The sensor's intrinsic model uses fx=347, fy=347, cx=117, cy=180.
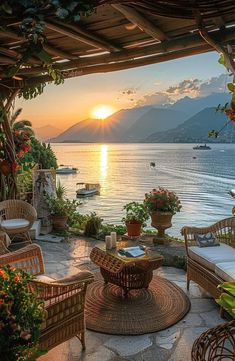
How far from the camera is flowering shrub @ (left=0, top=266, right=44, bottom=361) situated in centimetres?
167

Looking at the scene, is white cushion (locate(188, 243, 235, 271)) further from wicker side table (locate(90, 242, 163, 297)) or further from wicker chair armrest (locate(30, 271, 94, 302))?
wicker chair armrest (locate(30, 271, 94, 302))

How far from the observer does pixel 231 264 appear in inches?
130

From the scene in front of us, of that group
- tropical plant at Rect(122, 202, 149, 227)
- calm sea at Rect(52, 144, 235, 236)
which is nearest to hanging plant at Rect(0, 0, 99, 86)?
tropical plant at Rect(122, 202, 149, 227)

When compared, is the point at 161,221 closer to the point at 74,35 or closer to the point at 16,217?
the point at 16,217

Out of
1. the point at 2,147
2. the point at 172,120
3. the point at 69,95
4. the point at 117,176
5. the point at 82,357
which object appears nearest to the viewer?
the point at 82,357

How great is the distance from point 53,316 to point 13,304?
74cm

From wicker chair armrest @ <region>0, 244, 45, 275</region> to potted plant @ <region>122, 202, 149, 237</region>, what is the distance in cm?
273

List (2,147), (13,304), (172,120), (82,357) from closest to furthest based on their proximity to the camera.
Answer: (13,304) < (82,357) < (2,147) < (172,120)

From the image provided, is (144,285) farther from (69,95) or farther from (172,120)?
(172,120)

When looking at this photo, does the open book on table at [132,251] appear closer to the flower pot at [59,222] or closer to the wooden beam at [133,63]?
the wooden beam at [133,63]

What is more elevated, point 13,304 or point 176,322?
point 13,304

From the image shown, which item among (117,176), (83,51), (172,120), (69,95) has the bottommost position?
(117,176)

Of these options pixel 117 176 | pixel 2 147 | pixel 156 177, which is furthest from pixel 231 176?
pixel 2 147

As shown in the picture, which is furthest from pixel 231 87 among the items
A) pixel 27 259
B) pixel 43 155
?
pixel 43 155
